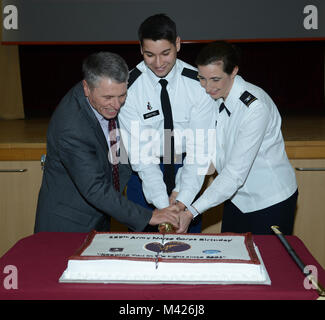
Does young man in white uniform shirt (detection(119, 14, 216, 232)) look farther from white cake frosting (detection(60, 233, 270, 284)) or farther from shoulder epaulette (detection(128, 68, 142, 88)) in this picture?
white cake frosting (detection(60, 233, 270, 284))

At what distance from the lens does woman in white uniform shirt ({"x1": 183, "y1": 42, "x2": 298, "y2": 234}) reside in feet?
5.59

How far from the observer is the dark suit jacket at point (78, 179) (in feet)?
5.11

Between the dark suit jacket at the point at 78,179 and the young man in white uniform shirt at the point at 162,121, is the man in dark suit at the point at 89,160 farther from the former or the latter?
the young man in white uniform shirt at the point at 162,121

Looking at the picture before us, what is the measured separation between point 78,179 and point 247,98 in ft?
2.25

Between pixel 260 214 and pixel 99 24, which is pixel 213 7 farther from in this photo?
pixel 260 214

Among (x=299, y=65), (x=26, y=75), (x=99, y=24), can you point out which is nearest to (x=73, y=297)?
(x=99, y=24)

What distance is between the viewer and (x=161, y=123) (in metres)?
2.02

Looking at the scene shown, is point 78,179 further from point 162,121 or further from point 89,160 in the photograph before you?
point 162,121

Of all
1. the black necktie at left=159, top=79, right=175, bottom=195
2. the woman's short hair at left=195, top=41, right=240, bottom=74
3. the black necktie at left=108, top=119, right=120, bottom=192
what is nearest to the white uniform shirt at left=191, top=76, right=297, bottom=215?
the woman's short hair at left=195, top=41, right=240, bottom=74

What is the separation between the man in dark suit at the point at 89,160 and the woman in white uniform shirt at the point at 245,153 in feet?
0.91

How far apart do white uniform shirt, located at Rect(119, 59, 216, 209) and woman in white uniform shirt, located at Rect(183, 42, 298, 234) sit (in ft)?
0.30

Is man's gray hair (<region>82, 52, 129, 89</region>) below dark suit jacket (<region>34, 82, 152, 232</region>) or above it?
above

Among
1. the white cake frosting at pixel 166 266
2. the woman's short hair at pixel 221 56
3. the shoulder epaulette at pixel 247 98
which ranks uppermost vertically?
the woman's short hair at pixel 221 56

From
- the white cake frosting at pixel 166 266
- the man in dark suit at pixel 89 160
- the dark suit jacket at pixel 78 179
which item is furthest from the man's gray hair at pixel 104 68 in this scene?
the white cake frosting at pixel 166 266
